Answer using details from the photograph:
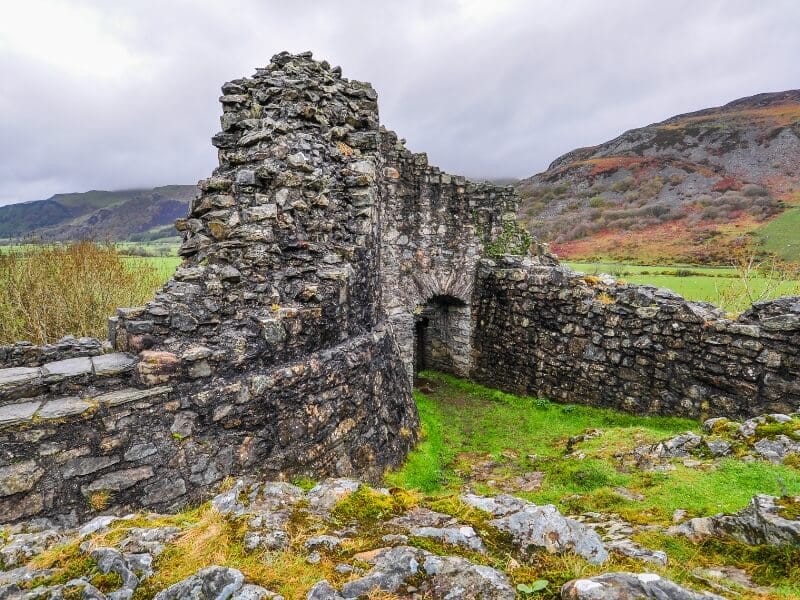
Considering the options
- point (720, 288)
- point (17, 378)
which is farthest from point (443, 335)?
point (720, 288)

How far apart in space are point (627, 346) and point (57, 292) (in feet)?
45.3

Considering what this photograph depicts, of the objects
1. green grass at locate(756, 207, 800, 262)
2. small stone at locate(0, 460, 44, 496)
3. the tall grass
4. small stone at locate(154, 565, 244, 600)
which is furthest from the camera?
green grass at locate(756, 207, 800, 262)

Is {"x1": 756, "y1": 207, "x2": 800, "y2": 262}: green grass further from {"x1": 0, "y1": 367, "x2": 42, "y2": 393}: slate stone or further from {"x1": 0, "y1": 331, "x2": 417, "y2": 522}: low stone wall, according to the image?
{"x1": 0, "y1": 367, "x2": 42, "y2": 393}: slate stone

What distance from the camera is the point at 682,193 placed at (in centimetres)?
5594

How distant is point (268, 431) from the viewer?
5.05m

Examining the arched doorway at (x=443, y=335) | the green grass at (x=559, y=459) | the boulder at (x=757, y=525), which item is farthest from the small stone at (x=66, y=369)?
the arched doorway at (x=443, y=335)

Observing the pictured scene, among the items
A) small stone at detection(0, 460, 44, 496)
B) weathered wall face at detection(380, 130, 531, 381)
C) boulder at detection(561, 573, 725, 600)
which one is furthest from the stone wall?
boulder at detection(561, 573, 725, 600)

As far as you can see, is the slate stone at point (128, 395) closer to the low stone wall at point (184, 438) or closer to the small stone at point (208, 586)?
the low stone wall at point (184, 438)

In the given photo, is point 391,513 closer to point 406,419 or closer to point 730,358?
point 406,419

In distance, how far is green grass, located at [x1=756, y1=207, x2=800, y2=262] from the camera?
1222 inches

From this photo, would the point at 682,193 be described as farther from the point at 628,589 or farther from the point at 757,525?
the point at 628,589

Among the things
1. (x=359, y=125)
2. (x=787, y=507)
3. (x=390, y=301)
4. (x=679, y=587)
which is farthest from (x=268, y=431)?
(x=390, y=301)

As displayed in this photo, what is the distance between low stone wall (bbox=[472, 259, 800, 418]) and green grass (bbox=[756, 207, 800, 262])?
27.3 meters

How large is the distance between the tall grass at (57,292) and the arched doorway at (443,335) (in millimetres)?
8587
